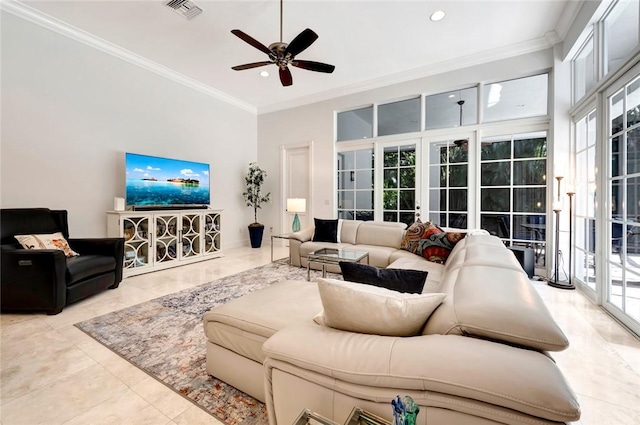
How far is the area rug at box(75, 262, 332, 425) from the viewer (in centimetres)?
146

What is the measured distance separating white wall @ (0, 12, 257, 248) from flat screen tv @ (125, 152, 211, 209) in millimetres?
311

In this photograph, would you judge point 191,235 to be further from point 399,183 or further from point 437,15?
point 437,15

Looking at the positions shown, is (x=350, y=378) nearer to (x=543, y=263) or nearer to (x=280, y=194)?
(x=543, y=263)

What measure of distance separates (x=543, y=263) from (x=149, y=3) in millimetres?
6065

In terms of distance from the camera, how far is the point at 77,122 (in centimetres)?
363

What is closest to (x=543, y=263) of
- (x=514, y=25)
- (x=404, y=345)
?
(x=514, y=25)

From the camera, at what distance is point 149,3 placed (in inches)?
119

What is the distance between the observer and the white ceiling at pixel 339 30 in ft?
10.1

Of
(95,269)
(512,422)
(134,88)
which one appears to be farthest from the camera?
(134,88)

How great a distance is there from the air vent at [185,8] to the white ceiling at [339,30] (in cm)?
9

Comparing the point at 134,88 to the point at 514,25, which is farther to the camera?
the point at 134,88

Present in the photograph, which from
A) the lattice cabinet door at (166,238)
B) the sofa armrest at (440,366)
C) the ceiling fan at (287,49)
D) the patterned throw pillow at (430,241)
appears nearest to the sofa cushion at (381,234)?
the patterned throw pillow at (430,241)

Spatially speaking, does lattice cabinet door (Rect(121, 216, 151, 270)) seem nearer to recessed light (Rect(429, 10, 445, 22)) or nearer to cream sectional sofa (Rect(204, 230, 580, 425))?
cream sectional sofa (Rect(204, 230, 580, 425))

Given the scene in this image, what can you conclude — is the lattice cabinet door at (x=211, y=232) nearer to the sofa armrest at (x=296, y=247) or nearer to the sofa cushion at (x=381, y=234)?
the sofa armrest at (x=296, y=247)
